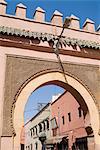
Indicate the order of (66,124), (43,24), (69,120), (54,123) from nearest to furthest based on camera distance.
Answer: (43,24) → (69,120) → (66,124) → (54,123)

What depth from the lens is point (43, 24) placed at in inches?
320

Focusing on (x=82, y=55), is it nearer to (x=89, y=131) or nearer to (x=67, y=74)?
(x=67, y=74)

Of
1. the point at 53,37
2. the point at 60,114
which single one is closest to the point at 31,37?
the point at 53,37

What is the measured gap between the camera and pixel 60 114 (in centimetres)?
1619

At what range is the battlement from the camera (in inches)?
304

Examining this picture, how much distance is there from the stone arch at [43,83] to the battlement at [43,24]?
1.44 meters

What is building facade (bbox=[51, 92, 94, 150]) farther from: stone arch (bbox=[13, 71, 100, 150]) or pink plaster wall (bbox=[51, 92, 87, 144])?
stone arch (bbox=[13, 71, 100, 150])

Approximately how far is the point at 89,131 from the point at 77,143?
437 centimetres

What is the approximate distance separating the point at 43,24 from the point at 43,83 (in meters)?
1.94

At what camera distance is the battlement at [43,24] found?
7.72m

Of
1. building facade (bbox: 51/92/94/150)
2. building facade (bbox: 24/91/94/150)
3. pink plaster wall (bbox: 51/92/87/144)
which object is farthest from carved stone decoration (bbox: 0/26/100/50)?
pink plaster wall (bbox: 51/92/87/144)

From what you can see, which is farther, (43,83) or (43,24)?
(43,24)

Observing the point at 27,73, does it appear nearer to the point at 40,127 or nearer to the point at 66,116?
the point at 66,116

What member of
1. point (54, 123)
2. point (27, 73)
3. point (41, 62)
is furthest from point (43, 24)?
point (54, 123)
